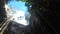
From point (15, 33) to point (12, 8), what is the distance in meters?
12.2

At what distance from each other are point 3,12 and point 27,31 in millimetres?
4228

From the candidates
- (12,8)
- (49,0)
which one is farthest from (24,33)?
(12,8)

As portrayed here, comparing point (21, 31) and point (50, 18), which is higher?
point (50, 18)

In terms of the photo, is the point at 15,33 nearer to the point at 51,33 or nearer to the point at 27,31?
the point at 27,31

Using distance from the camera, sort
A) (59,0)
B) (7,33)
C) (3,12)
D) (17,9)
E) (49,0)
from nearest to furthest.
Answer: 1. (59,0)
2. (49,0)
3. (7,33)
4. (3,12)
5. (17,9)

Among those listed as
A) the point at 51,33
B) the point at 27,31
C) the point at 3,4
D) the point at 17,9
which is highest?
the point at 51,33

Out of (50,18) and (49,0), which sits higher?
(49,0)

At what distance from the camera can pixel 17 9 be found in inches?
1078

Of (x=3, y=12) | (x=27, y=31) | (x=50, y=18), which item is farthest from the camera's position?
(x=3, y=12)

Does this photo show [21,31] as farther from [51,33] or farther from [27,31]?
[51,33]

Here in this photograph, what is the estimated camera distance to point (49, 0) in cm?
835

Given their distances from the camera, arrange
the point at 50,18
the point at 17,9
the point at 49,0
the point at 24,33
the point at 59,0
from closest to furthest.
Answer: the point at 59,0 < the point at 50,18 < the point at 49,0 < the point at 24,33 < the point at 17,9

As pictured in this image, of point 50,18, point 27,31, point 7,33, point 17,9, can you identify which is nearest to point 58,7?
point 50,18

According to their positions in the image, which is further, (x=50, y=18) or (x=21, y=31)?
(x=21, y=31)
